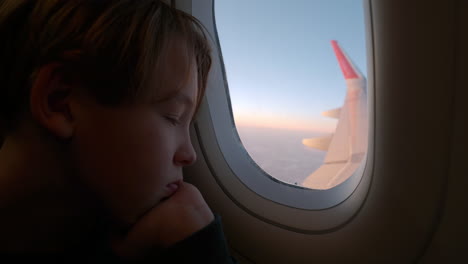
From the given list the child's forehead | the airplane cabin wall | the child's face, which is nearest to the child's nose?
the child's face

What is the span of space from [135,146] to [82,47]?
17 cm

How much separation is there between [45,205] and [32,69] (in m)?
0.24

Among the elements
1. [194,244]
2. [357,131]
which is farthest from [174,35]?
[357,131]

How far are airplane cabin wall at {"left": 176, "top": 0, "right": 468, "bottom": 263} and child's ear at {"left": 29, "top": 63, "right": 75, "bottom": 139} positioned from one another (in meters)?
0.55

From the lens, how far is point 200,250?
18.8 inches

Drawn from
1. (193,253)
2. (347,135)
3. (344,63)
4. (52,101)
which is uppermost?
(344,63)

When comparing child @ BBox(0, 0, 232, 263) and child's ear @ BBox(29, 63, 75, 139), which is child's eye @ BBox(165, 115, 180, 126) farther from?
child's ear @ BBox(29, 63, 75, 139)

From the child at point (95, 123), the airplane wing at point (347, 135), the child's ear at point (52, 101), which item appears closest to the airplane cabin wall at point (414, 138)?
the airplane wing at point (347, 135)

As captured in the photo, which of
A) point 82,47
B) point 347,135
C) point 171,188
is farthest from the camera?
point 347,135

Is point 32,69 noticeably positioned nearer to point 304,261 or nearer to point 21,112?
point 21,112

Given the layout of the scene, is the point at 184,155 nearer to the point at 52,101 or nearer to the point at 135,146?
the point at 135,146

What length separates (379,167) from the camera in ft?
1.82

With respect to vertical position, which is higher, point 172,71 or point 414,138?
point 172,71

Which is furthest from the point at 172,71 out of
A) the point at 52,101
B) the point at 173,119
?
the point at 52,101
